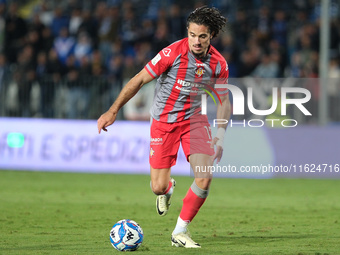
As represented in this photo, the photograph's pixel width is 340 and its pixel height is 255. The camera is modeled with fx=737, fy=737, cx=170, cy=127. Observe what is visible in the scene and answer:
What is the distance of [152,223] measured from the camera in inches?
381

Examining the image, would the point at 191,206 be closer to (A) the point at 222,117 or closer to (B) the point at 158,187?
(B) the point at 158,187

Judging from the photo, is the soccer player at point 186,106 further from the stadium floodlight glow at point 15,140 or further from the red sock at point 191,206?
the stadium floodlight glow at point 15,140

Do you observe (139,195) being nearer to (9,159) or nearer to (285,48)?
(9,159)

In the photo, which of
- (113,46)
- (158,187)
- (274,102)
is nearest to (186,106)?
(158,187)

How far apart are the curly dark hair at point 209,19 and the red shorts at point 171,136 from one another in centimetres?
103

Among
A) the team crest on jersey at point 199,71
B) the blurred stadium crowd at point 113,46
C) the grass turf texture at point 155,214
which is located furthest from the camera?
the blurred stadium crowd at point 113,46

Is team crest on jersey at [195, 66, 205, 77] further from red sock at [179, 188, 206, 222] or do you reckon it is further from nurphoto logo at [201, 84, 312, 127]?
nurphoto logo at [201, 84, 312, 127]

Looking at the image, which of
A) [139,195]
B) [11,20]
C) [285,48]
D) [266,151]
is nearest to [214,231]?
[139,195]

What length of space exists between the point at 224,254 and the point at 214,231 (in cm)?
177

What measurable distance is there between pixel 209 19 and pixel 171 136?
1398mm

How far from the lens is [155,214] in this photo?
1065 centimetres

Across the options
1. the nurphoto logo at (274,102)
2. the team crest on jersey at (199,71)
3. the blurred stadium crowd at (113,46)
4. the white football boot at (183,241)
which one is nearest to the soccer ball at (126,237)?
the white football boot at (183,241)

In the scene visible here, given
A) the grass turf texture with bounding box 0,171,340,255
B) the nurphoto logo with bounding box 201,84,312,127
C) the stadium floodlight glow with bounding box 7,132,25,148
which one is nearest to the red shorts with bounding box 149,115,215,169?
the grass turf texture with bounding box 0,171,340,255

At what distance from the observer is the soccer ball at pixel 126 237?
7.31 metres
